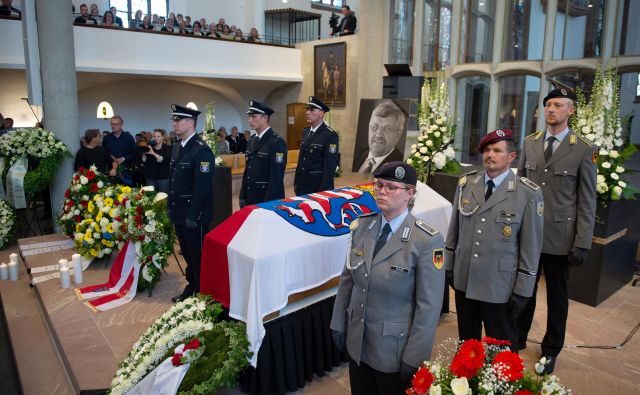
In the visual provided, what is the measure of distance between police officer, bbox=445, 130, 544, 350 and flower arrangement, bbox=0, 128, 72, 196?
514 cm

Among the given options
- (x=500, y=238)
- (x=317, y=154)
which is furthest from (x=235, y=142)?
(x=500, y=238)

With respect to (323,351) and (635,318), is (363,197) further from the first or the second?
(635,318)

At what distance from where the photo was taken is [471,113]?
10.2m

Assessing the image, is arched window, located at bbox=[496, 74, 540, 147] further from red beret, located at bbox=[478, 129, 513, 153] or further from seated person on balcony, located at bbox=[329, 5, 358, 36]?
red beret, located at bbox=[478, 129, 513, 153]

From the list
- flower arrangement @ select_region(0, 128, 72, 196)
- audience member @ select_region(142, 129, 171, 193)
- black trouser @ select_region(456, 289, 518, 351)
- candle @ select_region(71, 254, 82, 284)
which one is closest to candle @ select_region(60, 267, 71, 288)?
candle @ select_region(71, 254, 82, 284)

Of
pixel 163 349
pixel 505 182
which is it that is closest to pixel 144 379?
pixel 163 349

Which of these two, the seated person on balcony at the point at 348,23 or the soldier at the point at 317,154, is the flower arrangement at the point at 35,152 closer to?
the soldier at the point at 317,154

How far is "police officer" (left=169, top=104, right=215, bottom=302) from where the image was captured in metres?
3.71

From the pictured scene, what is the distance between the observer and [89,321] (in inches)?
143

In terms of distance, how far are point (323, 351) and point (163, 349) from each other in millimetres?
958

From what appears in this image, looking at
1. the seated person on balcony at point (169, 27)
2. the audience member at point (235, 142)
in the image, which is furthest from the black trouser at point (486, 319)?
the seated person on balcony at point (169, 27)

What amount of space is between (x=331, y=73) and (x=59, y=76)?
740 cm

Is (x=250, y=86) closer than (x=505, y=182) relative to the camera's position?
No

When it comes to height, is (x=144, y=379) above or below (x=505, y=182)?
below
